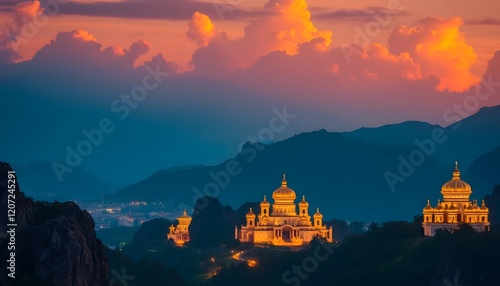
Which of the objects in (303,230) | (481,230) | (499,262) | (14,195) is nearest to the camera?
(14,195)

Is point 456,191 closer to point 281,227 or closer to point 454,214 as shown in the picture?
point 454,214

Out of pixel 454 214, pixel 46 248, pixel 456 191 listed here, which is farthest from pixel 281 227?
pixel 46 248

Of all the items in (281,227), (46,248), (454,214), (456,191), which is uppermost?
(456,191)

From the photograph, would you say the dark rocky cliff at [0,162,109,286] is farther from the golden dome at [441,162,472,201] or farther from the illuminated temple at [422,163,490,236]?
the golden dome at [441,162,472,201]

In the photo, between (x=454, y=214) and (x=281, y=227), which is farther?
(x=281, y=227)

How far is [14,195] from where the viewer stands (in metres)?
75.9

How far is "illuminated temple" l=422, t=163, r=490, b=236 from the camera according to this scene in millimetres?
147500

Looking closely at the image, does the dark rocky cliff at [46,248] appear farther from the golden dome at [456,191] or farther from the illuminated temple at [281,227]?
the illuminated temple at [281,227]

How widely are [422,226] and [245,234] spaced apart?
34.9 metres

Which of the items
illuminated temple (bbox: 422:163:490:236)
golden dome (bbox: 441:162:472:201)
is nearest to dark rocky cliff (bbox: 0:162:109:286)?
illuminated temple (bbox: 422:163:490:236)

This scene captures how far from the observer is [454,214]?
148m

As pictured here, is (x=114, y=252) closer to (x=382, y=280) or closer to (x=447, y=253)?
(x=382, y=280)

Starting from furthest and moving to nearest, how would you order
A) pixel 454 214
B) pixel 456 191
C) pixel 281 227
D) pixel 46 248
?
pixel 281 227 < pixel 456 191 < pixel 454 214 < pixel 46 248

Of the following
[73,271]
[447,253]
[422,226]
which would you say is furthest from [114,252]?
[73,271]
